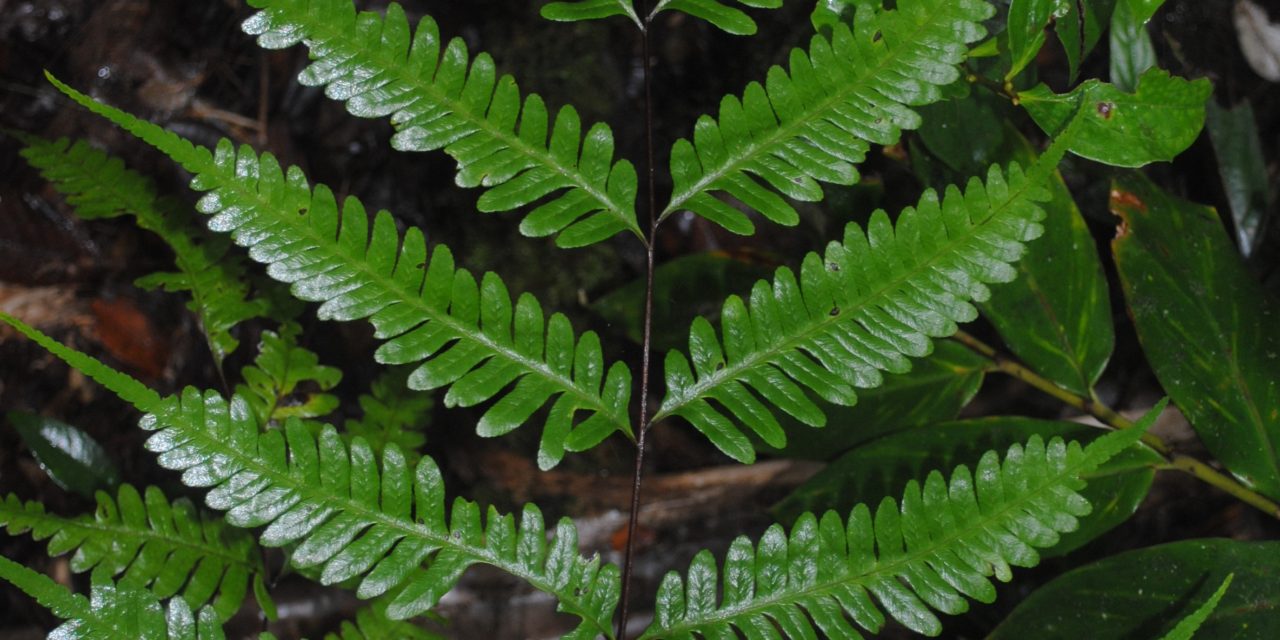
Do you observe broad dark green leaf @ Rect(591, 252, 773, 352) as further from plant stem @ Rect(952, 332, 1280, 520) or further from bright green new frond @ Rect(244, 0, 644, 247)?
bright green new frond @ Rect(244, 0, 644, 247)

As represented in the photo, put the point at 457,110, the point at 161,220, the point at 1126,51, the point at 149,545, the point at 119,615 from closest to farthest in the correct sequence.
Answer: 1. the point at 119,615
2. the point at 457,110
3. the point at 149,545
4. the point at 1126,51
5. the point at 161,220

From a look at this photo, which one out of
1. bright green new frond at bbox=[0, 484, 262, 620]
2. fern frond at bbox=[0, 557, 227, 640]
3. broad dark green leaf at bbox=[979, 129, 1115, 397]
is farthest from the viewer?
broad dark green leaf at bbox=[979, 129, 1115, 397]

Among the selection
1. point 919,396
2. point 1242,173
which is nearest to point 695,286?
point 919,396

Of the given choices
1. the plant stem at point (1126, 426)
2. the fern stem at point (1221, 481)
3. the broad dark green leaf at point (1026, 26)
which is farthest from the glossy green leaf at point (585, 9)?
the fern stem at point (1221, 481)

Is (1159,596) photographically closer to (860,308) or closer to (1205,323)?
(1205,323)

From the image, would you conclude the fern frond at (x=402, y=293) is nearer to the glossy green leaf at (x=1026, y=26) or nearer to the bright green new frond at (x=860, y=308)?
the bright green new frond at (x=860, y=308)

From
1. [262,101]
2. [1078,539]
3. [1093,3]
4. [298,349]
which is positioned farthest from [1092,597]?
[262,101]

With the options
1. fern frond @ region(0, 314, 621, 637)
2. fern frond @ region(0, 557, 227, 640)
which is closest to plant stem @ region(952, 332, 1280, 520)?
fern frond @ region(0, 314, 621, 637)
